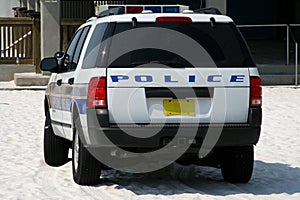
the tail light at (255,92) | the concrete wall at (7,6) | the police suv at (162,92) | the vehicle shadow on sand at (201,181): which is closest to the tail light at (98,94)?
the police suv at (162,92)

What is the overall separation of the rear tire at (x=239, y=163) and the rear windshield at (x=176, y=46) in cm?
96

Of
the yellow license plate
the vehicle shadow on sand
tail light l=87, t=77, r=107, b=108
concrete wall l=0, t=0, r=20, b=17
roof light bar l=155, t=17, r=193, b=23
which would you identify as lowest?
the vehicle shadow on sand

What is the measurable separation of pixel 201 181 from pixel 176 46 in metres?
1.63

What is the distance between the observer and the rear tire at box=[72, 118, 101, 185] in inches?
298

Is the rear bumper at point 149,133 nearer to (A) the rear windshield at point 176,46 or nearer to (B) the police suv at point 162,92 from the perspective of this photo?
→ (B) the police suv at point 162,92

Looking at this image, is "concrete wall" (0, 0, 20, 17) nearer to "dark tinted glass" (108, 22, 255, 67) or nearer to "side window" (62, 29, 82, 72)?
"side window" (62, 29, 82, 72)

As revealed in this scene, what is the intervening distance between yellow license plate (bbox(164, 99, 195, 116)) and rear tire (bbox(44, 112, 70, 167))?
256 cm

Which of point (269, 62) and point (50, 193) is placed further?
point (269, 62)

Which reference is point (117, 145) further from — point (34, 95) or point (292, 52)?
point (292, 52)

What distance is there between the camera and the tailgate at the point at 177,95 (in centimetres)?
715

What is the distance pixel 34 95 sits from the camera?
19.5m

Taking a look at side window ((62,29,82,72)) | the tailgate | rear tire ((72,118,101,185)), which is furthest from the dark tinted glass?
side window ((62,29,82,72))

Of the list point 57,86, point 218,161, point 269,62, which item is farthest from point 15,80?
point 218,161

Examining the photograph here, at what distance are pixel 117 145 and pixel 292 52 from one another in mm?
18790
